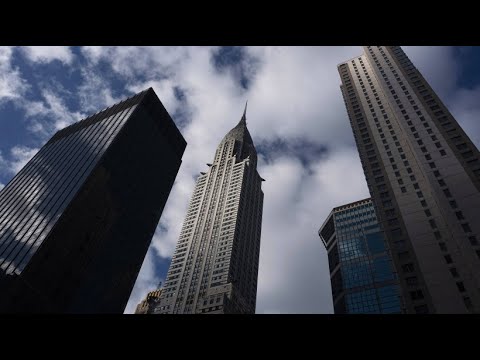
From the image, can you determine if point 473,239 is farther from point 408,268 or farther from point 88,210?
point 88,210

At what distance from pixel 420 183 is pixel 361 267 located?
→ 180ft

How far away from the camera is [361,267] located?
130625 mm

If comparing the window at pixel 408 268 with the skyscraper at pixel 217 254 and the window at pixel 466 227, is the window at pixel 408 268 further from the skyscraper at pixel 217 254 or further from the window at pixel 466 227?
the skyscraper at pixel 217 254

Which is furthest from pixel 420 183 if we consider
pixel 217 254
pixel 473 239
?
pixel 217 254

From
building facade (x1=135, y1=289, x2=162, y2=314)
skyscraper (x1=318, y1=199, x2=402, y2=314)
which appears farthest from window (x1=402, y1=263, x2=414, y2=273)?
building facade (x1=135, y1=289, x2=162, y2=314)

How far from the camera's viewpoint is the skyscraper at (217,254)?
13900cm

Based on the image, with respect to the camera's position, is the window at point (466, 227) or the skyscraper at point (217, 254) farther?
the skyscraper at point (217, 254)

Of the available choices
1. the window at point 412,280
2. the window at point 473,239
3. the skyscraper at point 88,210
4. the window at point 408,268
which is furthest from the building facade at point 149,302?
the window at point 473,239

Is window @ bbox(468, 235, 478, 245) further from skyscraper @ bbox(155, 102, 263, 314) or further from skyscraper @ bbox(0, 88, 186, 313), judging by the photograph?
skyscraper @ bbox(0, 88, 186, 313)

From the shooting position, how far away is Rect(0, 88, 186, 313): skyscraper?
89250 mm

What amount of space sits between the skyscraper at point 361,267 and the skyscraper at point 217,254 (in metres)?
35.1
